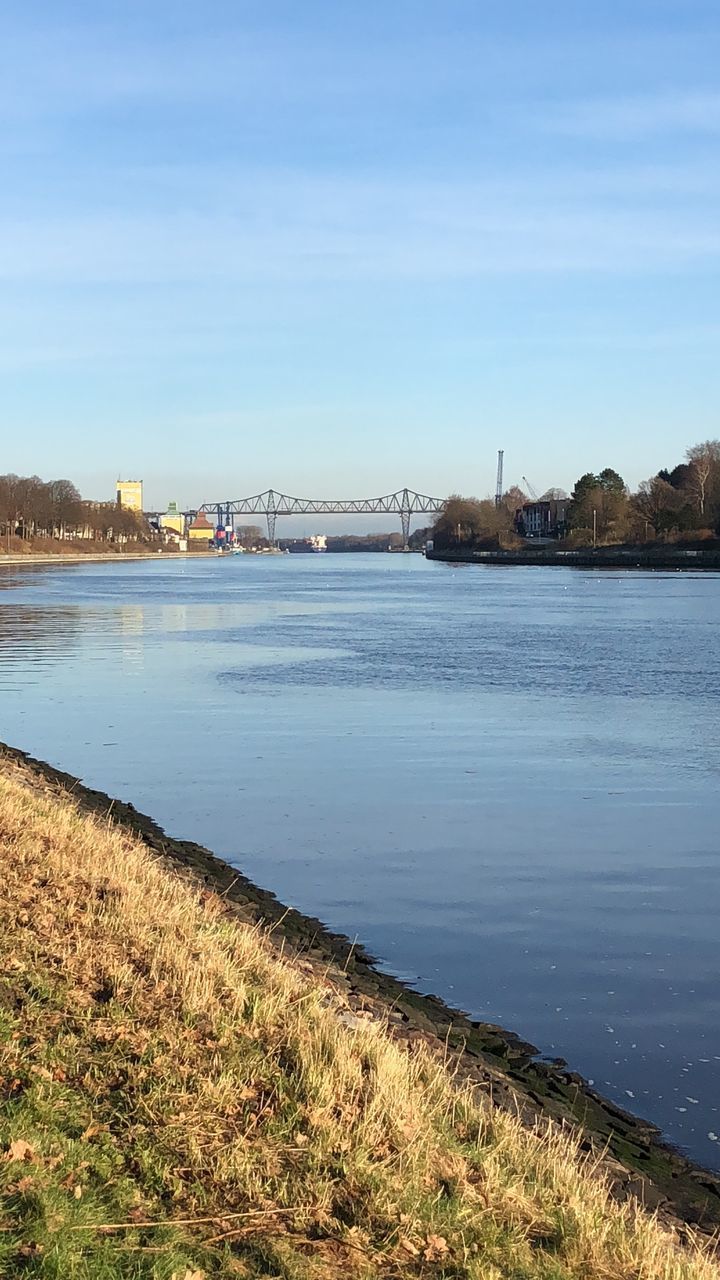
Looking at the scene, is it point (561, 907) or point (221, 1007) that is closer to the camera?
point (221, 1007)

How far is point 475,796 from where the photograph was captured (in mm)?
17312

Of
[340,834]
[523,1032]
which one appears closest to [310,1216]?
[523,1032]

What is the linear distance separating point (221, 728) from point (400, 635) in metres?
25.2

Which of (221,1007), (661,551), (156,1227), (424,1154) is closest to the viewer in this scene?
(156,1227)

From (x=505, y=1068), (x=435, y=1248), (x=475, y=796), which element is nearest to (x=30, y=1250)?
(x=435, y=1248)

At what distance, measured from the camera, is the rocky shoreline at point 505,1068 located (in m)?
6.81

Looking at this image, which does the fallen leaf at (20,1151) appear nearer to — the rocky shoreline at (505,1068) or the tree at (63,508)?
the rocky shoreline at (505,1068)

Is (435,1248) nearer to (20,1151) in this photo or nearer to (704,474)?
(20,1151)

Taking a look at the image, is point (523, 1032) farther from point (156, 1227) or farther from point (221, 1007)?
point (156, 1227)

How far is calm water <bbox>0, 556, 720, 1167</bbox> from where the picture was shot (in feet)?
32.2

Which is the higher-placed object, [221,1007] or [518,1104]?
[221,1007]

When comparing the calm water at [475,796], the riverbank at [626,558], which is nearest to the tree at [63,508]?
the riverbank at [626,558]

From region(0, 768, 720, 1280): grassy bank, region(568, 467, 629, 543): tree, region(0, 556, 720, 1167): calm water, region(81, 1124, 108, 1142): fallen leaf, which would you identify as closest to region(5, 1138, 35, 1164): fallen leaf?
region(0, 768, 720, 1280): grassy bank

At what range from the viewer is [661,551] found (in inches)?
5797
